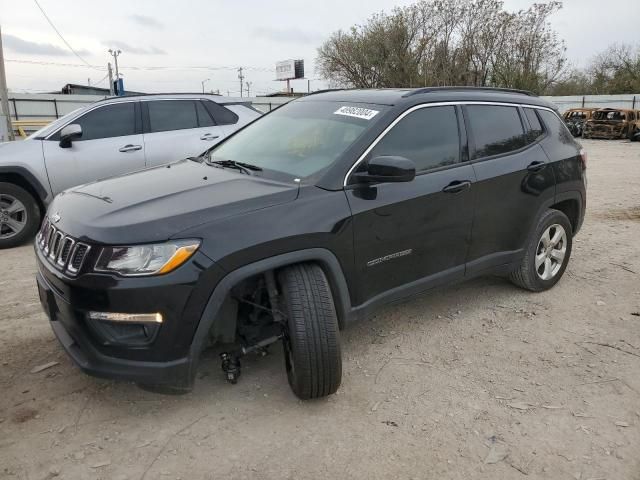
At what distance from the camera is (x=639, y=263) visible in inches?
207

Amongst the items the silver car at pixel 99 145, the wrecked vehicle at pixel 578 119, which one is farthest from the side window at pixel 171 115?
the wrecked vehicle at pixel 578 119

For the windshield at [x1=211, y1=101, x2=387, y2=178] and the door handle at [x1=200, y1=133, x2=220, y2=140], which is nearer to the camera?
the windshield at [x1=211, y1=101, x2=387, y2=178]

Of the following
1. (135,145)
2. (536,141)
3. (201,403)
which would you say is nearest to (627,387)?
(536,141)

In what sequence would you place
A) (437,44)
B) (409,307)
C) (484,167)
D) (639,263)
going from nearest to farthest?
1. (484,167)
2. (409,307)
3. (639,263)
4. (437,44)

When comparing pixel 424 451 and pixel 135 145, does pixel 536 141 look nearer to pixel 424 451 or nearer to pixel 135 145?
pixel 424 451

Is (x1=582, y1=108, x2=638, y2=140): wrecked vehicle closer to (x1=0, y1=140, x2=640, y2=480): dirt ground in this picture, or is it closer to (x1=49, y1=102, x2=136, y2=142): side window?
(x1=0, y1=140, x2=640, y2=480): dirt ground

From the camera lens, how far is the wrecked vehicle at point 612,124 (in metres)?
25.1

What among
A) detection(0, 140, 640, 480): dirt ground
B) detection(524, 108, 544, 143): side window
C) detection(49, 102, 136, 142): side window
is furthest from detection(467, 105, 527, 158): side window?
detection(49, 102, 136, 142): side window

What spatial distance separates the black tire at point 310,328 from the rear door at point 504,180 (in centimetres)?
145

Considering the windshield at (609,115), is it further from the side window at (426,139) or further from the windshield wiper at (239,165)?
the windshield wiper at (239,165)

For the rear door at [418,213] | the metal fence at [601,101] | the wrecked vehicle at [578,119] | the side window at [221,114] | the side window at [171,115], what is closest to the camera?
the rear door at [418,213]

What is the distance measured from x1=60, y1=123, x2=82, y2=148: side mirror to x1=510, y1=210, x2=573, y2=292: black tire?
4.90 m

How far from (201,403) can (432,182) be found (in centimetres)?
198

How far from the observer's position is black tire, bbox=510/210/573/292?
421 centimetres
